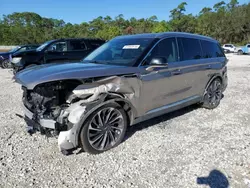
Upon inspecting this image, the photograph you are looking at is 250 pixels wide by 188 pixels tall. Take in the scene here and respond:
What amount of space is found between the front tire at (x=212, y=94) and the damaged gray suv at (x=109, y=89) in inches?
36.0

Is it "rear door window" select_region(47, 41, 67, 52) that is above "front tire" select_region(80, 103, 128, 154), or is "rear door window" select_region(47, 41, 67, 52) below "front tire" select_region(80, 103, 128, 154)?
above

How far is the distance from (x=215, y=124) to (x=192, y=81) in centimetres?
99

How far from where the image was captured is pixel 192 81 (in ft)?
15.3

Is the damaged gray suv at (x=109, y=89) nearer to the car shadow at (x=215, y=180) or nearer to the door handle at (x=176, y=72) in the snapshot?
the door handle at (x=176, y=72)

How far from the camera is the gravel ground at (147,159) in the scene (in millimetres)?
2760

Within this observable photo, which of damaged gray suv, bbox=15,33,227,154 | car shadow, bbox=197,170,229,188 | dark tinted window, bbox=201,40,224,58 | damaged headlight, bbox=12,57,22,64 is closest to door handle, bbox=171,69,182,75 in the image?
damaged gray suv, bbox=15,33,227,154

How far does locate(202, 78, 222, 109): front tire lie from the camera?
535cm

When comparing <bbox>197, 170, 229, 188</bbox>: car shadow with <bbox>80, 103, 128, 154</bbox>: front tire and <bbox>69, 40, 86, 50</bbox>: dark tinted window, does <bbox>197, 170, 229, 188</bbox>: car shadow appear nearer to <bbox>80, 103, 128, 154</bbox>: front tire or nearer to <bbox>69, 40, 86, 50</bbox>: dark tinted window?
<bbox>80, 103, 128, 154</bbox>: front tire

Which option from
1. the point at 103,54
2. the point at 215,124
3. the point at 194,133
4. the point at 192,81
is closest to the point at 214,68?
the point at 192,81

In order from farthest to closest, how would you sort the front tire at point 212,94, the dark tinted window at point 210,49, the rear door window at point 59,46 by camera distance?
the rear door window at point 59,46
the front tire at point 212,94
the dark tinted window at point 210,49

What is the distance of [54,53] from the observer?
10.0 m

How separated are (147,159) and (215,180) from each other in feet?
3.06

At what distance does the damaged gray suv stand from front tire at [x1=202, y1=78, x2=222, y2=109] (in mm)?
915

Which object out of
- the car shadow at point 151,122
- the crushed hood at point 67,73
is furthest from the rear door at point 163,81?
the car shadow at point 151,122
